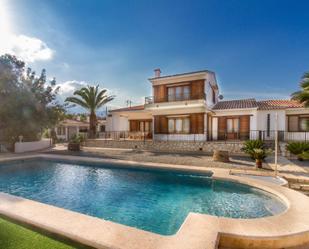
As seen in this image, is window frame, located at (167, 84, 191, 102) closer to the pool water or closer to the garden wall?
the pool water

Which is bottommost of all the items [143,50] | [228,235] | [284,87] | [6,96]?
[228,235]

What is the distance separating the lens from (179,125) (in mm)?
23000

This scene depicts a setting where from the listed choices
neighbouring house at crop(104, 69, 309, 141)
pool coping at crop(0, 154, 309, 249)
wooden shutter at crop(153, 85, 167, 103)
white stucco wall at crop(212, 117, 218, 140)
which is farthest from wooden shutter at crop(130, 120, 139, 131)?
pool coping at crop(0, 154, 309, 249)

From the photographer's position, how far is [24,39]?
1273 cm

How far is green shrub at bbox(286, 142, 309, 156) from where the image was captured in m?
15.0

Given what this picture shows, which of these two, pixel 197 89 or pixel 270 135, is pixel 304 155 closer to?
pixel 270 135

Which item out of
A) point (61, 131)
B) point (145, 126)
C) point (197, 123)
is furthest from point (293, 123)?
point (61, 131)

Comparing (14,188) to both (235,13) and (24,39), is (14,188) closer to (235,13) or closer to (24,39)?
(24,39)

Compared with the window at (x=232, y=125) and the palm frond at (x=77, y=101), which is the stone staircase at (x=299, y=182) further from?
the palm frond at (x=77, y=101)

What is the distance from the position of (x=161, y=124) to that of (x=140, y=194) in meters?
15.0

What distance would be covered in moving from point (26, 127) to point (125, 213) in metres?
20.3

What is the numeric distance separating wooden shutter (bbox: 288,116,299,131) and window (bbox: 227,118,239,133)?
5.35 meters

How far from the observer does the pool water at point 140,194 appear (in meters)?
6.94

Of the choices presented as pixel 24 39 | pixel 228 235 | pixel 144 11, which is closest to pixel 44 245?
pixel 228 235
